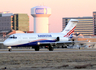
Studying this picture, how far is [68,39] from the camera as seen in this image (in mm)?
57812

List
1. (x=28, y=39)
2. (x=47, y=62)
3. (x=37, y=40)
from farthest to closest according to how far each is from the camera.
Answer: (x=37, y=40)
(x=28, y=39)
(x=47, y=62)

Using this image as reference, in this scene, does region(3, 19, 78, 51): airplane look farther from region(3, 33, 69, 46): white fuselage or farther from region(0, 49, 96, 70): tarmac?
region(0, 49, 96, 70): tarmac

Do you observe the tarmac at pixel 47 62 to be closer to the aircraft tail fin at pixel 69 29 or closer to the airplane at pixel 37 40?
the airplane at pixel 37 40

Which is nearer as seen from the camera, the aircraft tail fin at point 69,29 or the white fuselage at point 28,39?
the white fuselage at point 28,39

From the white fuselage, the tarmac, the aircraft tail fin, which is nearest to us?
the tarmac

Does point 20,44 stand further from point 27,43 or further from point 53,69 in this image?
point 53,69

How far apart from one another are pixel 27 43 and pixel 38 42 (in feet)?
8.29

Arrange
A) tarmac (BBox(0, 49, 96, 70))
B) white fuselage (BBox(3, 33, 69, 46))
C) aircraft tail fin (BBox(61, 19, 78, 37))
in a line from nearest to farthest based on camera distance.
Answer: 1. tarmac (BBox(0, 49, 96, 70))
2. white fuselage (BBox(3, 33, 69, 46))
3. aircraft tail fin (BBox(61, 19, 78, 37))

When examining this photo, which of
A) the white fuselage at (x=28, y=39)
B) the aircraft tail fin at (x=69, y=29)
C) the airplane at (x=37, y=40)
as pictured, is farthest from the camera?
the aircraft tail fin at (x=69, y=29)

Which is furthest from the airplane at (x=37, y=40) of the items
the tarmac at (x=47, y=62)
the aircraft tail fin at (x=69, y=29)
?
the tarmac at (x=47, y=62)

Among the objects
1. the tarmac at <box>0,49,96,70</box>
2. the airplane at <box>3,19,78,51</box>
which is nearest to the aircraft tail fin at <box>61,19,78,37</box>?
the airplane at <box>3,19,78,51</box>

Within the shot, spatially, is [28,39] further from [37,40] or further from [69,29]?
[69,29]

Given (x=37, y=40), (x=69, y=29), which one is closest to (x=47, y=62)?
(x=37, y=40)

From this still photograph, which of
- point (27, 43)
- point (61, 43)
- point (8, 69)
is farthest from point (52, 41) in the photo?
point (8, 69)
